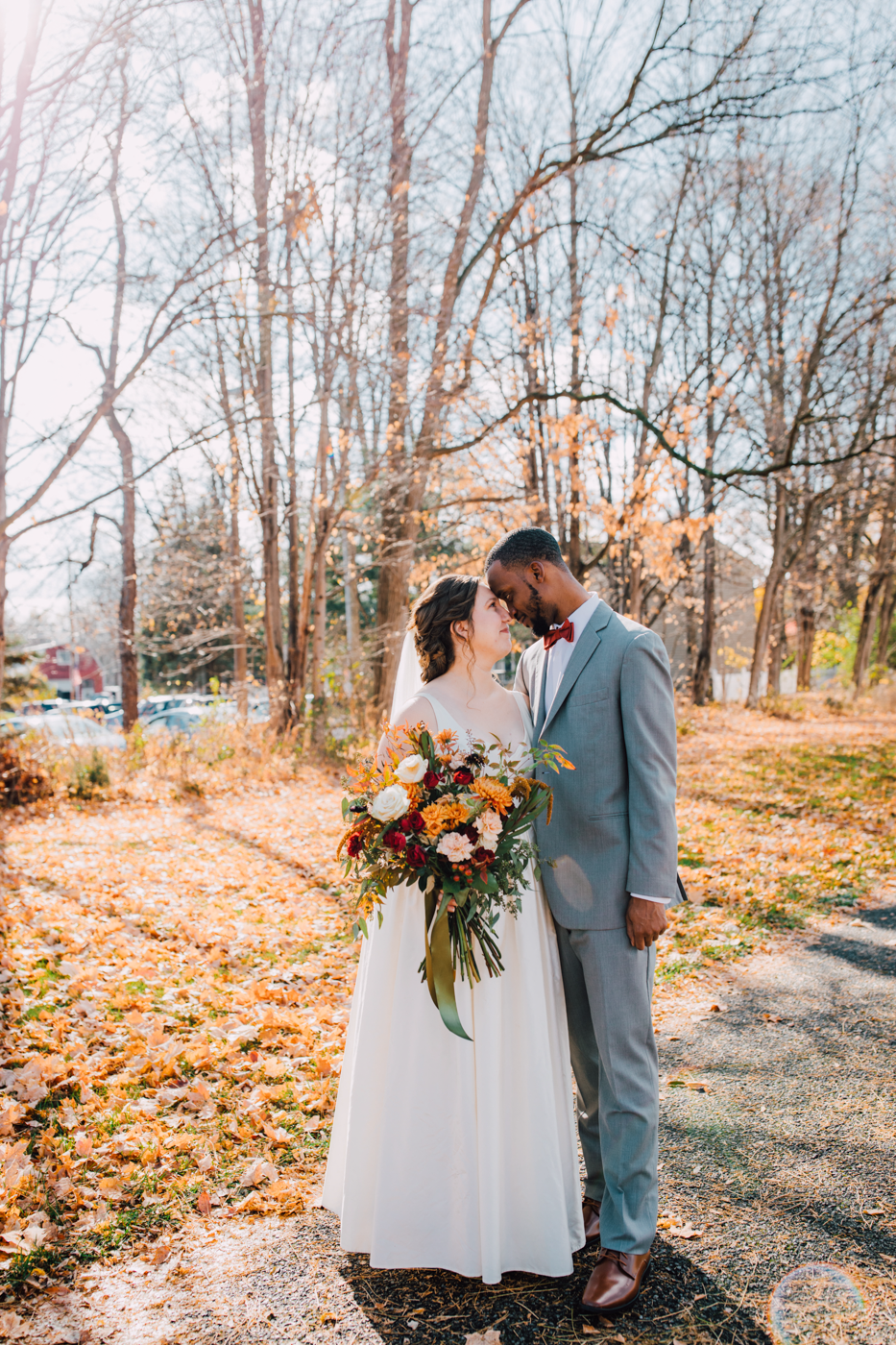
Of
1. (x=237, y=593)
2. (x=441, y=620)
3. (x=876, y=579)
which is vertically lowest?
(x=441, y=620)

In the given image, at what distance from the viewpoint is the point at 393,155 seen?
32.0ft

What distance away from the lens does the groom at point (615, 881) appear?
2559 millimetres

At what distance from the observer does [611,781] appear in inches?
105

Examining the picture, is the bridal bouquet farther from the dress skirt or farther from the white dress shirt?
the white dress shirt

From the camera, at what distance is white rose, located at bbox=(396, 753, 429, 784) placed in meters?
2.49

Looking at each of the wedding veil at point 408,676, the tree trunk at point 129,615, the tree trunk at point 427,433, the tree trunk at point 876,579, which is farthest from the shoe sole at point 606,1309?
the tree trunk at point 876,579

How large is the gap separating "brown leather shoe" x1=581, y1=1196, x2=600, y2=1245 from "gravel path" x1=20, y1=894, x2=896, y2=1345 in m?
0.10

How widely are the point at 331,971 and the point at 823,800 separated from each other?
21.8 ft

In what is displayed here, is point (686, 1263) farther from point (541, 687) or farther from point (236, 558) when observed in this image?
point (236, 558)

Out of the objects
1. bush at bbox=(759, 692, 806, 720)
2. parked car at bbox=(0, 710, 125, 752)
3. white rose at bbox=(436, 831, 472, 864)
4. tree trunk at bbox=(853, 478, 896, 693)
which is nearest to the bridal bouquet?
white rose at bbox=(436, 831, 472, 864)

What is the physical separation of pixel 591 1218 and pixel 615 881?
47.6 inches

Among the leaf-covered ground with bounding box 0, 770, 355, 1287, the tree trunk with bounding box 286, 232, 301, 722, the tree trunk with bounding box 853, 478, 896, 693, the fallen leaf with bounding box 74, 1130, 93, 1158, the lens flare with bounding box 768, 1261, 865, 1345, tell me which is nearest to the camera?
the lens flare with bounding box 768, 1261, 865, 1345

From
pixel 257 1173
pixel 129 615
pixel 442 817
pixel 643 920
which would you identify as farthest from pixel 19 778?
pixel 643 920

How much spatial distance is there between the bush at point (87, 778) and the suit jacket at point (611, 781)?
935 centimetres
